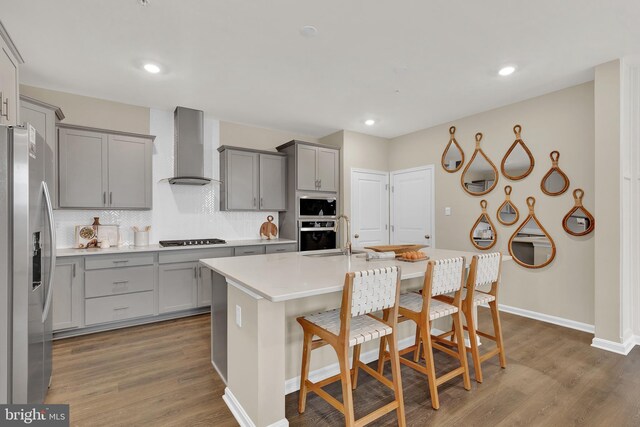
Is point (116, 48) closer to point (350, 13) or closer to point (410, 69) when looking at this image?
point (350, 13)

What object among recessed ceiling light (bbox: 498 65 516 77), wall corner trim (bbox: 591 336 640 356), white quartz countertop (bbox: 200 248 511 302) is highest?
recessed ceiling light (bbox: 498 65 516 77)

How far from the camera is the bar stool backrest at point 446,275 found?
2.05 metres

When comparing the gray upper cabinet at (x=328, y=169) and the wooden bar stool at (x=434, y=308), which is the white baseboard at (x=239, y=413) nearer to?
the wooden bar stool at (x=434, y=308)

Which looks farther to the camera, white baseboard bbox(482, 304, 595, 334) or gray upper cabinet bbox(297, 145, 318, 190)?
gray upper cabinet bbox(297, 145, 318, 190)

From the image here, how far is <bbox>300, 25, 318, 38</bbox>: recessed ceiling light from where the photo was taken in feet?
7.68

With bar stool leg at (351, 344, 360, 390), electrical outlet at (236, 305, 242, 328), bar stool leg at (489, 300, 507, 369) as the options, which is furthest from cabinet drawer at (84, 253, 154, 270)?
bar stool leg at (489, 300, 507, 369)

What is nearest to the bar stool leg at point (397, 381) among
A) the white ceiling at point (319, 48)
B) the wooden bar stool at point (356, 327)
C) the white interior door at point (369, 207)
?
the wooden bar stool at point (356, 327)

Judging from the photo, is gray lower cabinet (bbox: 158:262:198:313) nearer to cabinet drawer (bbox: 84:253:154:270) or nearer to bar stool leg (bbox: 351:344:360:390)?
cabinet drawer (bbox: 84:253:154:270)

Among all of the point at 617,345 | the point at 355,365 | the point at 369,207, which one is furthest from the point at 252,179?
the point at 617,345

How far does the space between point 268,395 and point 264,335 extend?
353mm

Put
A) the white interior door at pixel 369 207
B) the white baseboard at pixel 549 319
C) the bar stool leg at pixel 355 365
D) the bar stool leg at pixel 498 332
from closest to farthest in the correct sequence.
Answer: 1. the bar stool leg at pixel 355 365
2. the bar stool leg at pixel 498 332
3. the white baseboard at pixel 549 319
4. the white interior door at pixel 369 207

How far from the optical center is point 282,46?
8.53ft

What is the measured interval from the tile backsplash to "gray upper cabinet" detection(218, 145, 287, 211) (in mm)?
212

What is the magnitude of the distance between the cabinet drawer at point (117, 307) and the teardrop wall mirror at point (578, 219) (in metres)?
4.75
